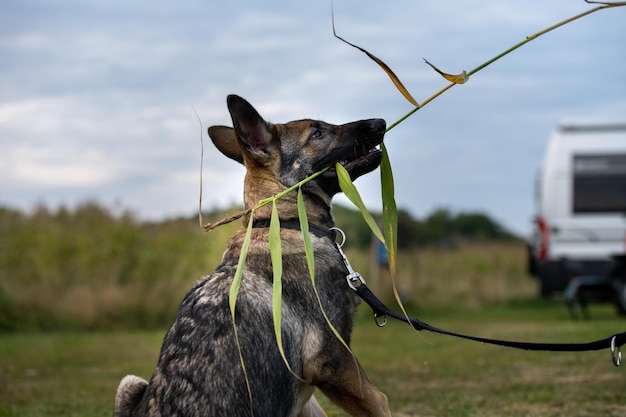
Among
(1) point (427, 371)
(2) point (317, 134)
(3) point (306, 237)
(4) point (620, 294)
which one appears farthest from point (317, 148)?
(4) point (620, 294)

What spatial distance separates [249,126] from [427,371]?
6.11m

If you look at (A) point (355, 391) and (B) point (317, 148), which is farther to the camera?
(B) point (317, 148)

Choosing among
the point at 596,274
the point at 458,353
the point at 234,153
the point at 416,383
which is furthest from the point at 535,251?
the point at 234,153

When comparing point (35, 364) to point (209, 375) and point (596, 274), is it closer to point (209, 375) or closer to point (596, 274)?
point (209, 375)

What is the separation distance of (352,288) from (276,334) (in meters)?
0.68

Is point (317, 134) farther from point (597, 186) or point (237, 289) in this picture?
point (597, 186)

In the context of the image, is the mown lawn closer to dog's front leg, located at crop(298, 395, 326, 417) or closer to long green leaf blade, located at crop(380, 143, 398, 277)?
long green leaf blade, located at crop(380, 143, 398, 277)

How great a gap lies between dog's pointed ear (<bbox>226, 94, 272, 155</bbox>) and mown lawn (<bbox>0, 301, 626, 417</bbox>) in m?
1.43

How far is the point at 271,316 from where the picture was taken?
4617 millimetres

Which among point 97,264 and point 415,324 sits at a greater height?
point 415,324

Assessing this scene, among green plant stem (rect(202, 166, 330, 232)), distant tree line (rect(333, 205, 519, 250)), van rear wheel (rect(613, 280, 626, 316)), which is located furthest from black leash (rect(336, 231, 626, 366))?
distant tree line (rect(333, 205, 519, 250))

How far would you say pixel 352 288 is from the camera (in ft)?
→ 16.0

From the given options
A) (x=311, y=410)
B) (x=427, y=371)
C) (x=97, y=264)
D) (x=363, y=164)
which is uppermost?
(x=363, y=164)

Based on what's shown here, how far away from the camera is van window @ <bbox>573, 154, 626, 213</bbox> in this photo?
739 inches
